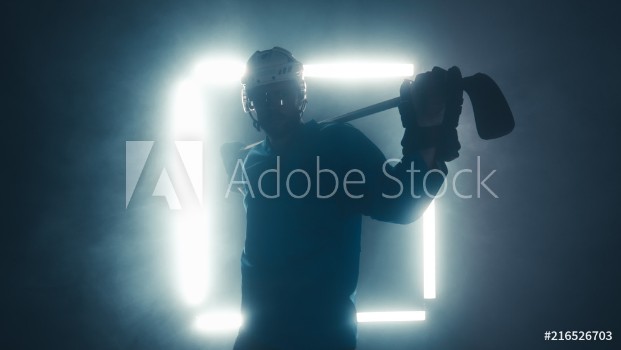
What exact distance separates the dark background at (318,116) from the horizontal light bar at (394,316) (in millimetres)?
132

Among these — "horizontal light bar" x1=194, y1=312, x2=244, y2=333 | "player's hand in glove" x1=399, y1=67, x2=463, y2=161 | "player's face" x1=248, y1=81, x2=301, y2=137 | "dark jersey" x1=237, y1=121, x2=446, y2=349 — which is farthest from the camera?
"horizontal light bar" x1=194, y1=312, x2=244, y2=333

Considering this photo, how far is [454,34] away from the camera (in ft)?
6.34

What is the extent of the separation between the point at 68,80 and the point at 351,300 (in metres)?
1.99

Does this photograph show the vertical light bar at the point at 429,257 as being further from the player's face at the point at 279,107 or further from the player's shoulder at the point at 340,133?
the player's face at the point at 279,107

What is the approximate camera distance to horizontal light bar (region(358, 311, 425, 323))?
6.05ft

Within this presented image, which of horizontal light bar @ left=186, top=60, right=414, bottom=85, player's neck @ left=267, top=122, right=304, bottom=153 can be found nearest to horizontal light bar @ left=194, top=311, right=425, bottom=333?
player's neck @ left=267, top=122, right=304, bottom=153

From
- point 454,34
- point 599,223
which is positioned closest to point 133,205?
point 454,34

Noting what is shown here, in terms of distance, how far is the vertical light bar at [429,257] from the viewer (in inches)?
72.6

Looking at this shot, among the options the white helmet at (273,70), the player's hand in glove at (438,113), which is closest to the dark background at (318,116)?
the white helmet at (273,70)

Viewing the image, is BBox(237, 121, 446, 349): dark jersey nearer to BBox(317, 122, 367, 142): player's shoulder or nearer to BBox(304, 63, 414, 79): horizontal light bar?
BBox(317, 122, 367, 142): player's shoulder

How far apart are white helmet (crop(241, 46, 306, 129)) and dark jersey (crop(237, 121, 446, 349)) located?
0.27m

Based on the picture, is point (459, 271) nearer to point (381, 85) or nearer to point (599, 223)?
point (599, 223)

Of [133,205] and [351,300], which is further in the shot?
[133,205]

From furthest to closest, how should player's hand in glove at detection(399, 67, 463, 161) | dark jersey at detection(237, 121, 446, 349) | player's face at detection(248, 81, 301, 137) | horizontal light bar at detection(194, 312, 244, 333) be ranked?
horizontal light bar at detection(194, 312, 244, 333) → player's face at detection(248, 81, 301, 137) → dark jersey at detection(237, 121, 446, 349) → player's hand in glove at detection(399, 67, 463, 161)
